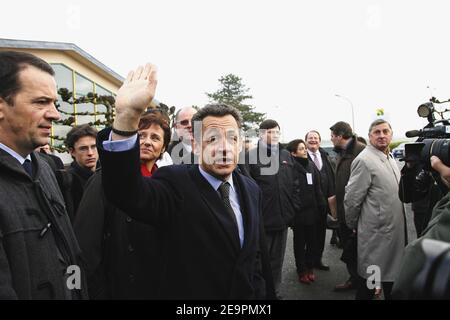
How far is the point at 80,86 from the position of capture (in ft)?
38.6

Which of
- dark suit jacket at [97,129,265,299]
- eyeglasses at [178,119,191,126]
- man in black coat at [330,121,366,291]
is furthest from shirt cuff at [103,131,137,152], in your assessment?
man in black coat at [330,121,366,291]

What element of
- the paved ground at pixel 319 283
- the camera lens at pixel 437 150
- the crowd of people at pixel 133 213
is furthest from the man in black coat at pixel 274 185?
the camera lens at pixel 437 150

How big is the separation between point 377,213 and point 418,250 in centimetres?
314

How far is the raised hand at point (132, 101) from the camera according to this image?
1.19 metres

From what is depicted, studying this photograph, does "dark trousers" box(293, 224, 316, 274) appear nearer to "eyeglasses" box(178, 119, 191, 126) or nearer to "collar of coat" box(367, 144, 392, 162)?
"collar of coat" box(367, 144, 392, 162)

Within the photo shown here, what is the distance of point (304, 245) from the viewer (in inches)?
196

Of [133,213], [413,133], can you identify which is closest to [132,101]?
[133,213]

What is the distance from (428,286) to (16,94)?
1.59m

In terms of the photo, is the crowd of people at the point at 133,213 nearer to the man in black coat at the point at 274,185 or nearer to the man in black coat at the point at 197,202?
the man in black coat at the point at 197,202

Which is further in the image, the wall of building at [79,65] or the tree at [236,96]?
the tree at [236,96]

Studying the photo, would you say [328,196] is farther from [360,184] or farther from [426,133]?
[426,133]

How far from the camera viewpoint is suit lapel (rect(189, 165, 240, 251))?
156cm

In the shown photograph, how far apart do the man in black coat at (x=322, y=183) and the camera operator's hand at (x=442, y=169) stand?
3416mm
